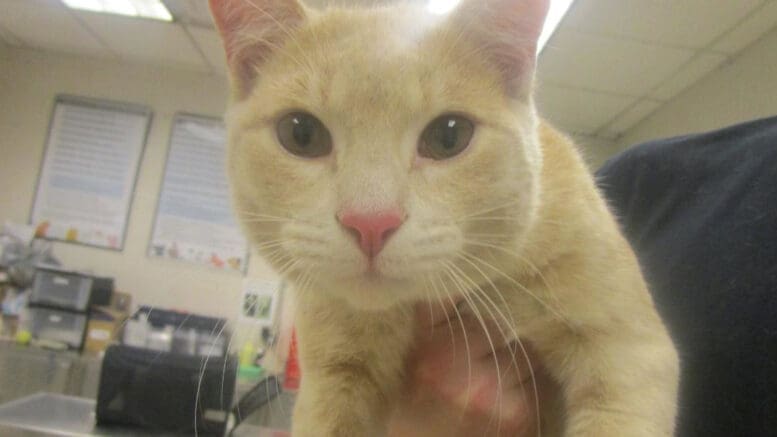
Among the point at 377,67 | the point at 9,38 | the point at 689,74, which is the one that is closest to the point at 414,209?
the point at 377,67

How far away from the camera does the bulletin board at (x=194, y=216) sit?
156 inches

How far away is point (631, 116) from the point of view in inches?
157

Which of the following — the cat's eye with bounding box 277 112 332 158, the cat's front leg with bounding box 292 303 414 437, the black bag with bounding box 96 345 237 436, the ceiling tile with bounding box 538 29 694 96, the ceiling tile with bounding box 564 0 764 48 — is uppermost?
the ceiling tile with bounding box 564 0 764 48

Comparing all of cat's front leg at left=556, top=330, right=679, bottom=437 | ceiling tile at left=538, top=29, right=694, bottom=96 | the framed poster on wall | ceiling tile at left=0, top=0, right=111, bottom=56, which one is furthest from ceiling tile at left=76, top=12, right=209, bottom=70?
cat's front leg at left=556, top=330, right=679, bottom=437

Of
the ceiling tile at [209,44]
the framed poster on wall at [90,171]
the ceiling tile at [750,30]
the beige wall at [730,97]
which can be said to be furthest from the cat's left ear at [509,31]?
the framed poster on wall at [90,171]

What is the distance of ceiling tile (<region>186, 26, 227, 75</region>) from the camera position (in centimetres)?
344

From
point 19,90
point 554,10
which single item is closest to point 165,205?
point 19,90

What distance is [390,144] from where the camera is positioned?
684mm

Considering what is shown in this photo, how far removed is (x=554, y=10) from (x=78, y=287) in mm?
3091

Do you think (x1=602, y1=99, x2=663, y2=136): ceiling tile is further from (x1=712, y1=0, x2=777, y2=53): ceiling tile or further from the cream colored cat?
the cream colored cat

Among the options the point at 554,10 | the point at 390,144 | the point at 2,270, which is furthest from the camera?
the point at 2,270

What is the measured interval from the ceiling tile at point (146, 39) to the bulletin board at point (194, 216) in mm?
556

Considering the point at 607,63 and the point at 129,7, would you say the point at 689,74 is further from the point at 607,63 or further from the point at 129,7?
the point at 129,7

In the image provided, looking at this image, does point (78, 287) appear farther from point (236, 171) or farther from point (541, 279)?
point (541, 279)
